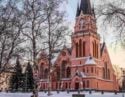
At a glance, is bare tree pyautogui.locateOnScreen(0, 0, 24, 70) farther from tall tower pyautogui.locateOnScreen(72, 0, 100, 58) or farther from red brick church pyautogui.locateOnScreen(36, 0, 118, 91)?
tall tower pyautogui.locateOnScreen(72, 0, 100, 58)

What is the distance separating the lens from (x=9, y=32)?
24.2 metres

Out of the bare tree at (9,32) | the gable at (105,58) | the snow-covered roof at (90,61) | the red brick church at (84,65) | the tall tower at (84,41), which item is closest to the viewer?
the bare tree at (9,32)

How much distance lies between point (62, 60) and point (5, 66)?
83011 millimetres

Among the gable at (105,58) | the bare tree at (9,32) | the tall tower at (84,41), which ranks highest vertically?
the tall tower at (84,41)

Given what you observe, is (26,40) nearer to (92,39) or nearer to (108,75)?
(92,39)

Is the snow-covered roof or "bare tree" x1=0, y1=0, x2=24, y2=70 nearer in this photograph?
"bare tree" x1=0, y1=0, x2=24, y2=70

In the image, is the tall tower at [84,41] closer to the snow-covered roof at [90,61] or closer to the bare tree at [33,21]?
the snow-covered roof at [90,61]

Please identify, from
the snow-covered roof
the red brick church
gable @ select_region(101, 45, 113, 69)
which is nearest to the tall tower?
the red brick church

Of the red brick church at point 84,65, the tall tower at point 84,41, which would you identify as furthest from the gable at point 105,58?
the tall tower at point 84,41

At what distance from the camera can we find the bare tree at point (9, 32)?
77.7 ft

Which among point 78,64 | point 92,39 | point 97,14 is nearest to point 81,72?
point 78,64

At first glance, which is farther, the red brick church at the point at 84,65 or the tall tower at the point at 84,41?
the tall tower at the point at 84,41

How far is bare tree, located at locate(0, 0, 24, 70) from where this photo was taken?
23672 millimetres

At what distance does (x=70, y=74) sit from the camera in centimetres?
10381
